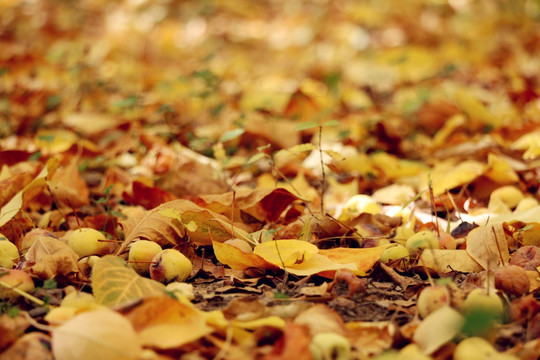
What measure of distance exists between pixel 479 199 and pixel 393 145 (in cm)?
55

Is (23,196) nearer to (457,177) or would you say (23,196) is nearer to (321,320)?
(321,320)

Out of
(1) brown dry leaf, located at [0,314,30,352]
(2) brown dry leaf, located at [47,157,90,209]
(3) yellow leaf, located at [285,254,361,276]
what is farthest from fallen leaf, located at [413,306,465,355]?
(2) brown dry leaf, located at [47,157,90,209]

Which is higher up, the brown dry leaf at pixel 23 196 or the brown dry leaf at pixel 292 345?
the brown dry leaf at pixel 23 196

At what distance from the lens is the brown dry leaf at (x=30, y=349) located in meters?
0.78

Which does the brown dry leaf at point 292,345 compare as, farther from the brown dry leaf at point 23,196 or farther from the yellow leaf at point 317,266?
the brown dry leaf at point 23,196

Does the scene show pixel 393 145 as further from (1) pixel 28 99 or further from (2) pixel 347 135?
(1) pixel 28 99

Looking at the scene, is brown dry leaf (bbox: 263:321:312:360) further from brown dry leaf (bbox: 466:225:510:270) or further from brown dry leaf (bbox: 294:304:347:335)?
brown dry leaf (bbox: 466:225:510:270)

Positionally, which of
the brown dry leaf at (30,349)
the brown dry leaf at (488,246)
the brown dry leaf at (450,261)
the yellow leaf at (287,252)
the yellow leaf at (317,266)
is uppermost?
the brown dry leaf at (30,349)

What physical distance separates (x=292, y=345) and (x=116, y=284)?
31 centimetres

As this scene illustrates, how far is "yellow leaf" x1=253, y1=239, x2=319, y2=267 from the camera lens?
3.48 ft

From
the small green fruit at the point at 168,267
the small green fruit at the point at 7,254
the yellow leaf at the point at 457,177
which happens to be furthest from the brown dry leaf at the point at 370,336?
the yellow leaf at the point at 457,177

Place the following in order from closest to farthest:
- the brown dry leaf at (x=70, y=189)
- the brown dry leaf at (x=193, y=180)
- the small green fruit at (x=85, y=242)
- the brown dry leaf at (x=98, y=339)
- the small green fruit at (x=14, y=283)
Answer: the brown dry leaf at (x=98, y=339)
the small green fruit at (x=14, y=283)
the small green fruit at (x=85, y=242)
the brown dry leaf at (x=70, y=189)
the brown dry leaf at (x=193, y=180)

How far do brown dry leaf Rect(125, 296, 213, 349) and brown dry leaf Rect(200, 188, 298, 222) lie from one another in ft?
1.59

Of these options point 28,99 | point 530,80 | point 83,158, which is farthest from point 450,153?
point 28,99
